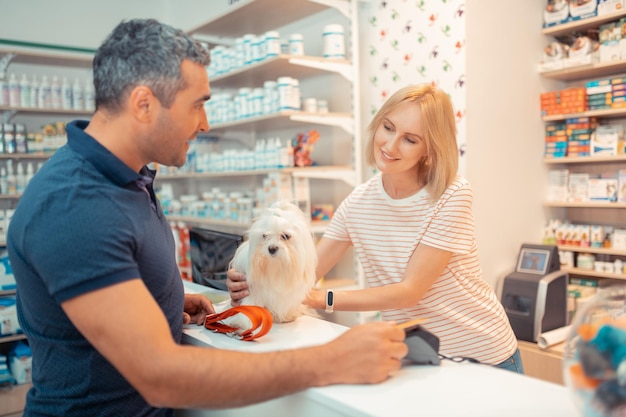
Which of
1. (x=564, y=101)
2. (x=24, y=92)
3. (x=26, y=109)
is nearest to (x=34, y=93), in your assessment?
(x=24, y=92)

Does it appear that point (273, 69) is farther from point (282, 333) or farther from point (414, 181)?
point (282, 333)

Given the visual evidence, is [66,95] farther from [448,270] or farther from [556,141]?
[448,270]

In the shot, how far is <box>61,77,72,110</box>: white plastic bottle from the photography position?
508 cm

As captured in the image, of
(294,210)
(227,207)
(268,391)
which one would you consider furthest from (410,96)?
(227,207)

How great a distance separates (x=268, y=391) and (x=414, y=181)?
3.68 feet

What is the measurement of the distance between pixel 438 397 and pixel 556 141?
3.48 m

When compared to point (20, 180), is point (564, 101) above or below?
above

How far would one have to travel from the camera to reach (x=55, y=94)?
5039 millimetres

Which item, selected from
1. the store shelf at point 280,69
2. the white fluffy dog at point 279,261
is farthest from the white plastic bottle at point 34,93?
the white fluffy dog at point 279,261

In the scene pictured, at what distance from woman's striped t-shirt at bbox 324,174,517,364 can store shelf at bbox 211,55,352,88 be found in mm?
1972

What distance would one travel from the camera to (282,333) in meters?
1.47

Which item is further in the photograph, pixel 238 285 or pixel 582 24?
pixel 582 24

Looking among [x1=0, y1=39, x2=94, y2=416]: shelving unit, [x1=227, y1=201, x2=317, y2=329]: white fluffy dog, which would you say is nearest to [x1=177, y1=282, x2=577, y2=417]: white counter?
[x1=227, y1=201, x2=317, y2=329]: white fluffy dog

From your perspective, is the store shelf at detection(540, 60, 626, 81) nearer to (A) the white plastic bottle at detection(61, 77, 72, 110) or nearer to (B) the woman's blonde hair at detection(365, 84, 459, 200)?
(B) the woman's blonde hair at detection(365, 84, 459, 200)
